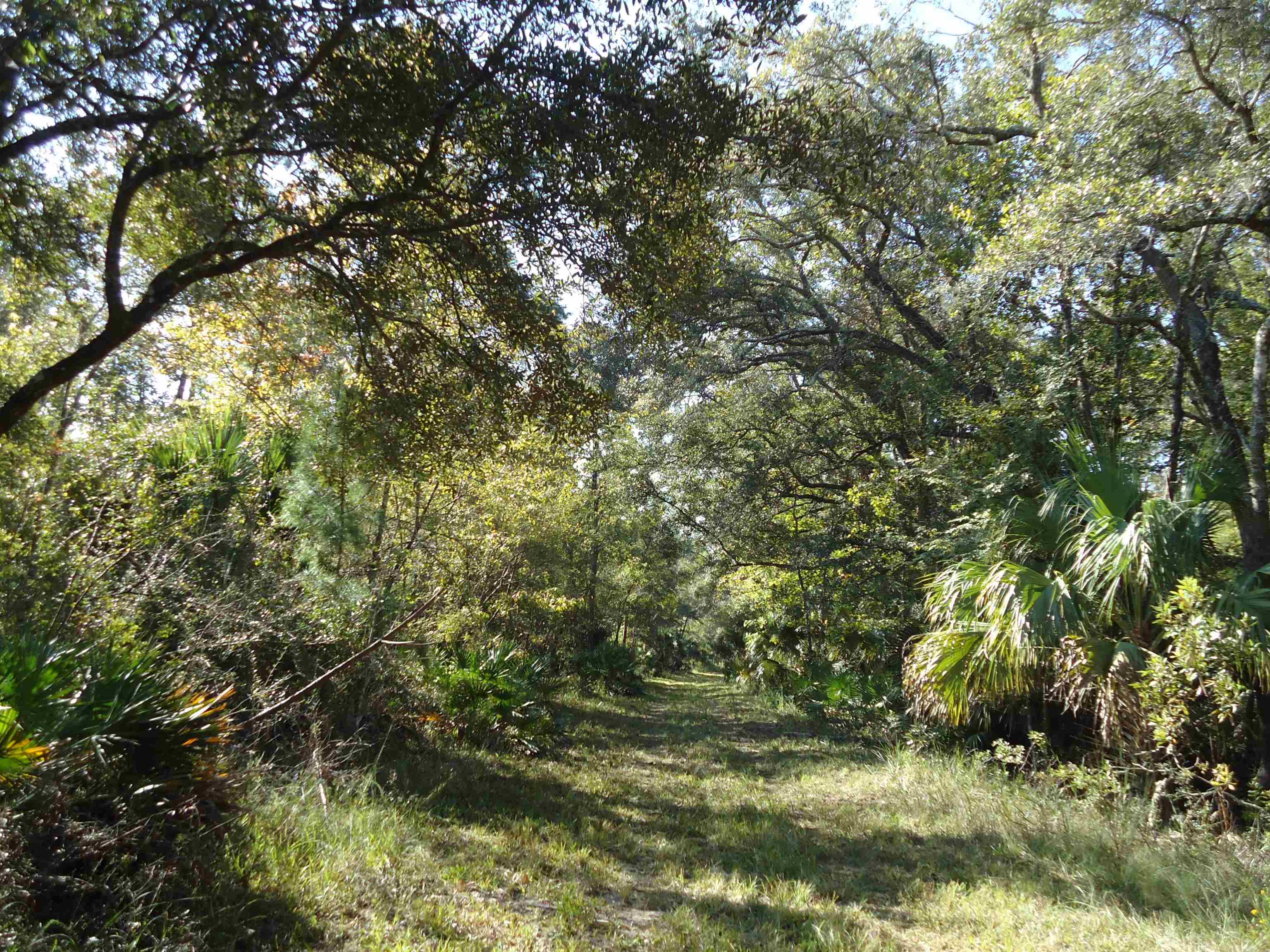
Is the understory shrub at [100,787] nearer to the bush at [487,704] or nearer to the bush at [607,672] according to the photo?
the bush at [487,704]

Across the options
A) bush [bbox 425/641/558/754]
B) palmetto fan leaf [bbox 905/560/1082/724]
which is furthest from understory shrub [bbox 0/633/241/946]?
palmetto fan leaf [bbox 905/560/1082/724]

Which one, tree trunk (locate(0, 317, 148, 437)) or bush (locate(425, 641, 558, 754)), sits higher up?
tree trunk (locate(0, 317, 148, 437))

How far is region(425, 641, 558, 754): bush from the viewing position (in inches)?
381

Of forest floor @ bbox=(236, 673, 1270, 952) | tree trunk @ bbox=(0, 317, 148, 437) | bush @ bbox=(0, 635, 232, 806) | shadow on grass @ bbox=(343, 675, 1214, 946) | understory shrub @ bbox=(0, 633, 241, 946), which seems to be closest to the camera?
understory shrub @ bbox=(0, 633, 241, 946)

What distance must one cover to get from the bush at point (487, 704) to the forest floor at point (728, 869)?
106cm

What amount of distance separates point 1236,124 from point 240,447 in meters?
10.3

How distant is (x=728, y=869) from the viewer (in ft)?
19.1

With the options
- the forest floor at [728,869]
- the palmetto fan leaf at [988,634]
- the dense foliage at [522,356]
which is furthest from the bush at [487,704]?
the palmetto fan leaf at [988,634]

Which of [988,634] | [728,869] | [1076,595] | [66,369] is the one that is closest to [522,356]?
[66,369]

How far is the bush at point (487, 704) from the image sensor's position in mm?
9680

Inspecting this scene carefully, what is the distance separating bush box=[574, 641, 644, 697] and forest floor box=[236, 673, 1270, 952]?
39.8ft

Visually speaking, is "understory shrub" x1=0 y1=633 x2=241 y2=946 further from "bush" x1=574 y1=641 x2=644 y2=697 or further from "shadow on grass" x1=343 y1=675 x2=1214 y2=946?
"bush" x1=574 y1=641 x2=644 y2=697

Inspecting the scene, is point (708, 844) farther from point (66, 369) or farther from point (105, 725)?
point (66, 369)

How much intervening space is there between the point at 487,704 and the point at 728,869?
5.09 metres
